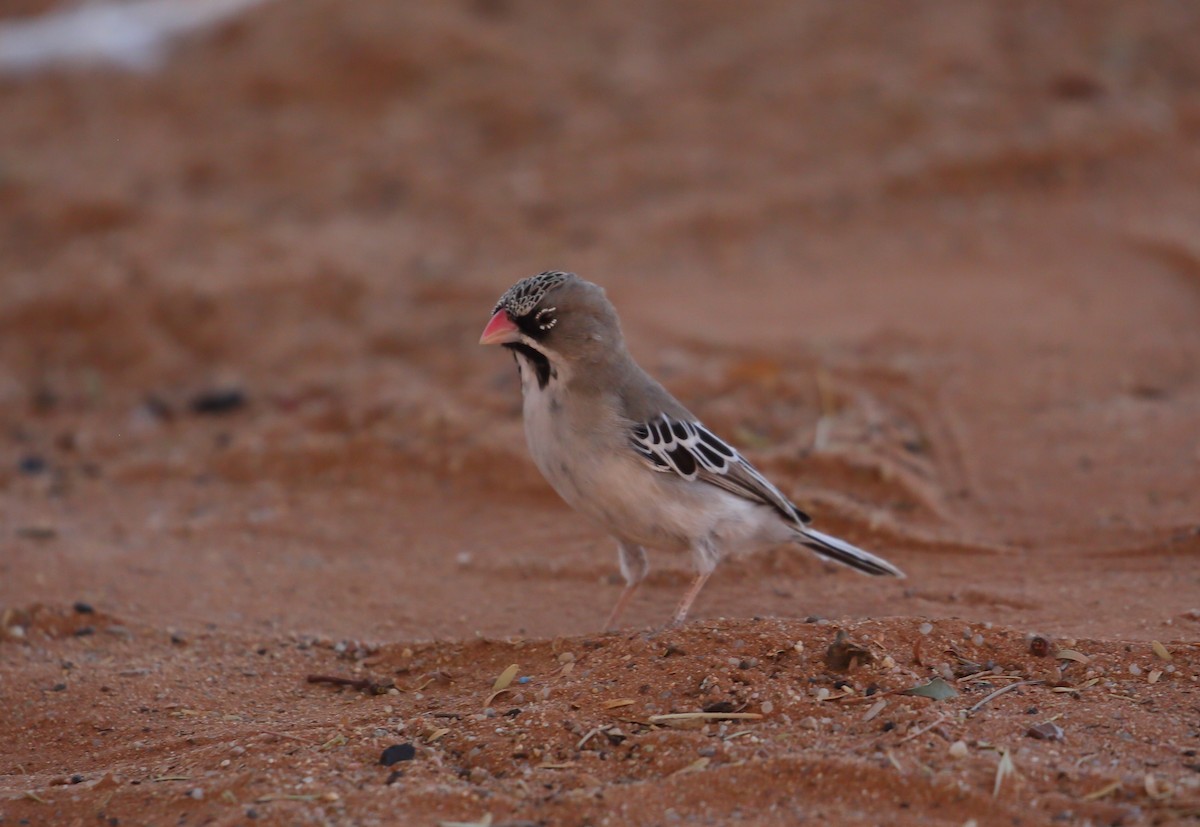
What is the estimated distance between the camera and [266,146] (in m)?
12.8

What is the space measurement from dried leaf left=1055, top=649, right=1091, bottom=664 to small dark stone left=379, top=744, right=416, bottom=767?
258 centimetres

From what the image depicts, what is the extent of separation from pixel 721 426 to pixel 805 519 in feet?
6.98

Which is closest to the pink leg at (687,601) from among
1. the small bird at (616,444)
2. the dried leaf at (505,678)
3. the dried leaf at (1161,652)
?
the small bird at (616,444)

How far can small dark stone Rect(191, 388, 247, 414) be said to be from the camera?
9.54m

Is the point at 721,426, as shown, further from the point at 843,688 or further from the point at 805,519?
the point at 843,688

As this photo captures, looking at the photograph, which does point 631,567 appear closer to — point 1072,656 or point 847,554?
point 847,554

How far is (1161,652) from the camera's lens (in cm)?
520

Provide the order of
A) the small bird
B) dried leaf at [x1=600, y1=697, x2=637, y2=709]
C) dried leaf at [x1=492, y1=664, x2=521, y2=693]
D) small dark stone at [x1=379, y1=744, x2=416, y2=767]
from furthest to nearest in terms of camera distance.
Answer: the small bird, dried leaf at [x1=492, y1=664, x2=521, y2=693], dried leaf at [x1=600, y1=697, x2=637, y2=709], small dark stone at [x1=379, y1=744, x2=416, y2=767]

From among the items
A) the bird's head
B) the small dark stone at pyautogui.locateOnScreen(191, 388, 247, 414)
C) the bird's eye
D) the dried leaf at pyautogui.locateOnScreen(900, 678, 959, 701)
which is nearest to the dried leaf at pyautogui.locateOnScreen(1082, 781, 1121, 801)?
the dried leaf at pyautogui.locateOnScreen(900, 678, 959, 701)

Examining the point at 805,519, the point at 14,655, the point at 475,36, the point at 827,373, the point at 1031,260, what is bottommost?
the point at 14,655

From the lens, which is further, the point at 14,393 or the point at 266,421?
the point at 14,393

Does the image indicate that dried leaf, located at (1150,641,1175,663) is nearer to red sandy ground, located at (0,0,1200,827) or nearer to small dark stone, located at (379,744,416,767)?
red sandy ground, located at (0,0,1200,827)

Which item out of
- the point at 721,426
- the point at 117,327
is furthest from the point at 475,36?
the point at 721,426

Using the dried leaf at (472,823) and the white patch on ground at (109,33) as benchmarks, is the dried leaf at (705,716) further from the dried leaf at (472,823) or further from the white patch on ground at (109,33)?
the white patch on ground at (109,33)
